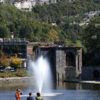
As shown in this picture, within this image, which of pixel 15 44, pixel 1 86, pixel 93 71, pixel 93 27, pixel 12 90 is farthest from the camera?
pixel 15 44

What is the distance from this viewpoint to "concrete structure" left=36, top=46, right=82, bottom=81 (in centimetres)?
11344

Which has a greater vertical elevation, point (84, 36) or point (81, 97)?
point (84, 36)

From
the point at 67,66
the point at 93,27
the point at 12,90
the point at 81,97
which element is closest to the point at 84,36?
the point at 93,27

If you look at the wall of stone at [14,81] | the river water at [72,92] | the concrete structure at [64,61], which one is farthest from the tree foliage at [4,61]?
the river water at [72,92]

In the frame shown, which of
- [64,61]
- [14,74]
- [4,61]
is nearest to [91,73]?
[64,61]

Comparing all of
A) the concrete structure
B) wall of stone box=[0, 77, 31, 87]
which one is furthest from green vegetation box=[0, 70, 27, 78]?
the concrete structure

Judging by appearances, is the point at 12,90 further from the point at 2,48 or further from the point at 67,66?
the point at 2,48

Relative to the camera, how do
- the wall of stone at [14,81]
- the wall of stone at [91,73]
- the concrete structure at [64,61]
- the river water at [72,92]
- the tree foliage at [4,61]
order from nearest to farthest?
the river water at [72,92], the wall of stone at [14,81], the wall of stone at [91,73], the concrete structure at [64,61], the tree foliage at [4,61]

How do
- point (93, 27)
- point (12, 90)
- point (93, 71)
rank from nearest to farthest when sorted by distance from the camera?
point (12, 90), point (93, 71), point (93, 27)

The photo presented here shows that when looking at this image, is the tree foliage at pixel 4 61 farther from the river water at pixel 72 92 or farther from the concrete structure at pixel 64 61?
the river water at pixel 72 92

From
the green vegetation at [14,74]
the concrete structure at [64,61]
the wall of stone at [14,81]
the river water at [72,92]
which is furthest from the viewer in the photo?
the concrete structure at [64,61]

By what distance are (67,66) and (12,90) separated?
29090 mm

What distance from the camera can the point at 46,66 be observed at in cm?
11538

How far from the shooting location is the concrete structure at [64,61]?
113 metres
